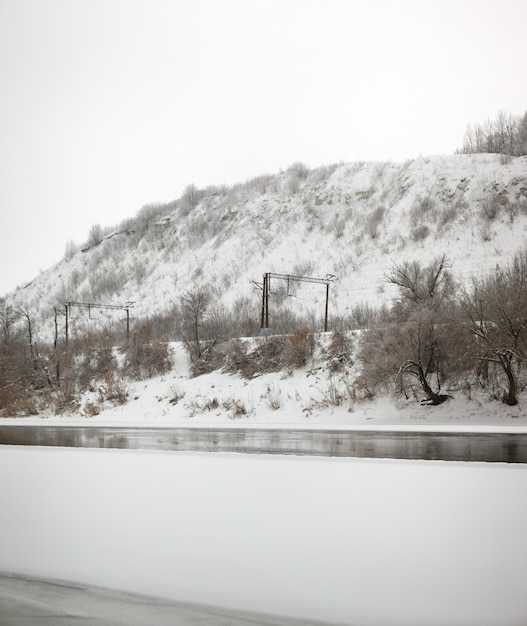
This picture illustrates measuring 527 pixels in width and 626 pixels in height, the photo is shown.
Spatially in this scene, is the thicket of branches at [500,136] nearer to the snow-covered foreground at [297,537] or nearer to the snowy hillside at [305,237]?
the snowy hillside at [305,237]

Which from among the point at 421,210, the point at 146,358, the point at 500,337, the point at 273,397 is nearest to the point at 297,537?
the point at 500,337

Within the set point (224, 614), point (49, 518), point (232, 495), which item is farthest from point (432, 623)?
point (49, 518)

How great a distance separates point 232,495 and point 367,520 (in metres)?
1.53

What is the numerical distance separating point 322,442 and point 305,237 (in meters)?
40.9

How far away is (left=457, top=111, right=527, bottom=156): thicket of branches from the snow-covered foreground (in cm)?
5379

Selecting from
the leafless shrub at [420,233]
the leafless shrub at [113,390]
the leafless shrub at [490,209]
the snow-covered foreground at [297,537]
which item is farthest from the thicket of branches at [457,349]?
the leafless shrub at [420,233]

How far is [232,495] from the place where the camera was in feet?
17.7

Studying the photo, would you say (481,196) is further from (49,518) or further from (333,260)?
(49,518)

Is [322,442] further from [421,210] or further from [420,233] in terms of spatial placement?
[421,210]

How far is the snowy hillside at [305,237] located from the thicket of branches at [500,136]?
34.7 ft

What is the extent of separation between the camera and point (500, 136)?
57.0 m

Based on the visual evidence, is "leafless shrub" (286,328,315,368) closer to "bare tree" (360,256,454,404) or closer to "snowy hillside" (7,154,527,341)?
"bare tree" (360,256,454,404)

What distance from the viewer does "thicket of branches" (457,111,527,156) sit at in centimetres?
5431

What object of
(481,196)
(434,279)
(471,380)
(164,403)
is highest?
(481,196)
